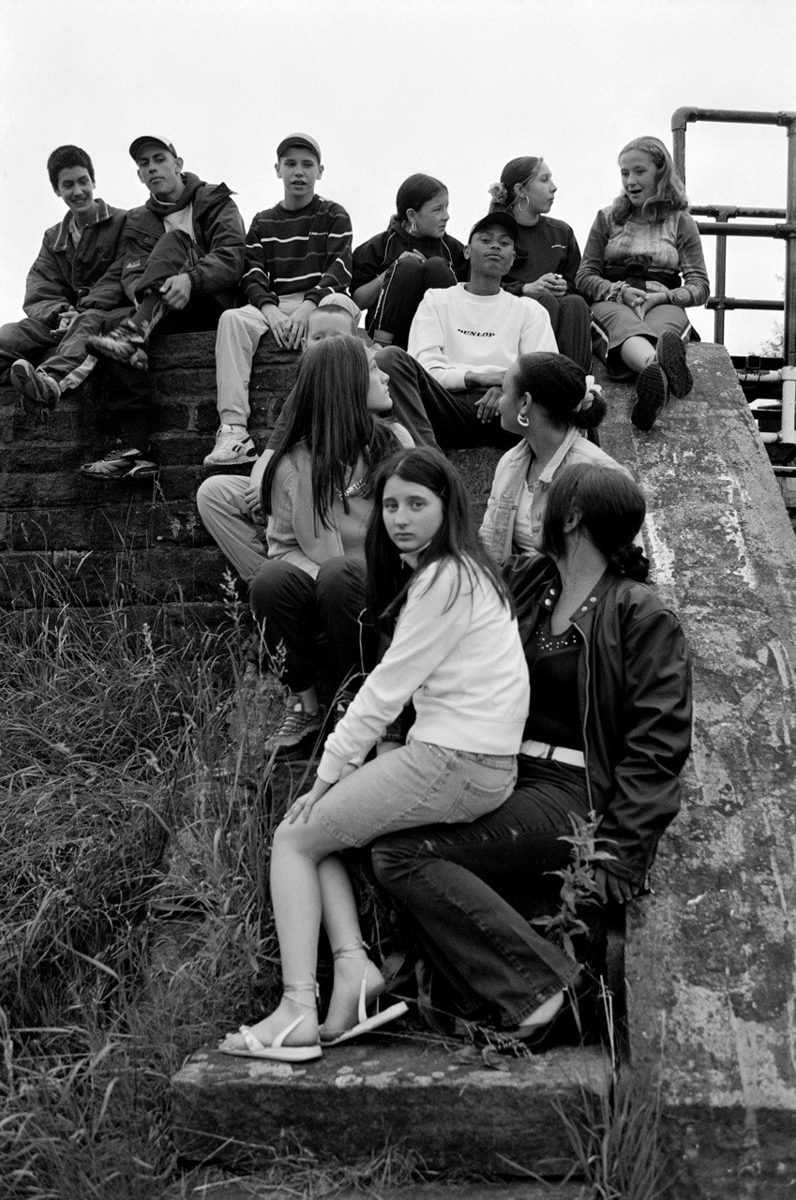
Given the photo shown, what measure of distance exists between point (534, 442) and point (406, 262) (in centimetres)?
190

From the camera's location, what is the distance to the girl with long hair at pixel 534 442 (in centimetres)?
404

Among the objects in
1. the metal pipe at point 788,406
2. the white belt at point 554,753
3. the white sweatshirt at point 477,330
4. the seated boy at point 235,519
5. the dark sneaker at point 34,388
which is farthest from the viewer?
the metal pipe at point 788,406

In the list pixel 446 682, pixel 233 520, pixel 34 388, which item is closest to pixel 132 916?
pixel 446 682

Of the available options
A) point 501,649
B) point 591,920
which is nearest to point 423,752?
point 501,649

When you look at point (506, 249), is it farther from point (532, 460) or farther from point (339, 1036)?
point (339, 1036)

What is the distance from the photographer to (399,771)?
9.72 feet

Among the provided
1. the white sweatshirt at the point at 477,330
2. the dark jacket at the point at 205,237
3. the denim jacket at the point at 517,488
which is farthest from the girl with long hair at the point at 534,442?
the dark jacket at the point at 205,237

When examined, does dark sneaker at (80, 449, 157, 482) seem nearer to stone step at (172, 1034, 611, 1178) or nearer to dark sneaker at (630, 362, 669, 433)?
dark sneaker at (630, 362, 669, 433)

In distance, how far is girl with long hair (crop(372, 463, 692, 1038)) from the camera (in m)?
2.87

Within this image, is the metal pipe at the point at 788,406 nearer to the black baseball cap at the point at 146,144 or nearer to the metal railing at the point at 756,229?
the metal railing at the point at 756,229

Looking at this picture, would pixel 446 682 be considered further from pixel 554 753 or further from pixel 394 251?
pixel 394 251

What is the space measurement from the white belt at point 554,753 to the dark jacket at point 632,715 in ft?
0.15

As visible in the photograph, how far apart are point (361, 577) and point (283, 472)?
1.89 feet

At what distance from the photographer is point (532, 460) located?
421cm
